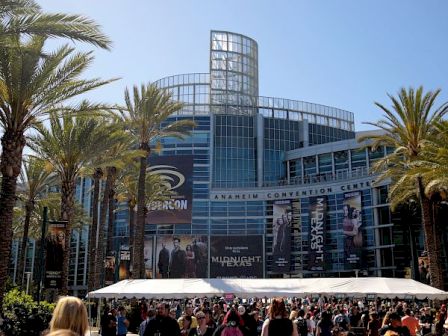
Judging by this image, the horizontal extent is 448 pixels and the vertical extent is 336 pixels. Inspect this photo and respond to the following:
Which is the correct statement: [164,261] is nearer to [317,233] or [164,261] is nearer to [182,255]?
[182,255]

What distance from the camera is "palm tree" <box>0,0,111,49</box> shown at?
52.6ft

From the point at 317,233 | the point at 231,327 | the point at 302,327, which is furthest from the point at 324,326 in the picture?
the point at 317,233

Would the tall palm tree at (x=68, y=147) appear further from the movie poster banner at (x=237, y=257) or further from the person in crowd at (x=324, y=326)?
the movie poster banner at (x=237, y=257)

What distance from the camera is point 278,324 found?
7.88m

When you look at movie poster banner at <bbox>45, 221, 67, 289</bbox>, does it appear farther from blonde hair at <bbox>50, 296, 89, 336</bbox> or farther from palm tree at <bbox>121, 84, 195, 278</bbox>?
blonde hair at <bbox>50, 296, 89, 336</bbox>

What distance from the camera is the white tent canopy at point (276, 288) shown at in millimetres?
19250

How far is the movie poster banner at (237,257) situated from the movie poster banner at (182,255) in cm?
130

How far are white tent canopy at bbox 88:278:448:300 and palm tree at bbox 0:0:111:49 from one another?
32.2ft

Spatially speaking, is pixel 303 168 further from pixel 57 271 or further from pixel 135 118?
pixel 57 271

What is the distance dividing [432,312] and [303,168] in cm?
5290

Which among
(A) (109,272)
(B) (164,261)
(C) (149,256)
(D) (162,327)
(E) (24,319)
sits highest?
(C) (149,256)

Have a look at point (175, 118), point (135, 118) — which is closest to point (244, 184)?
point (175, 118)

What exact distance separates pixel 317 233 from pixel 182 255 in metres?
16.2

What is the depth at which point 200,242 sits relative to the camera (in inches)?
2596
